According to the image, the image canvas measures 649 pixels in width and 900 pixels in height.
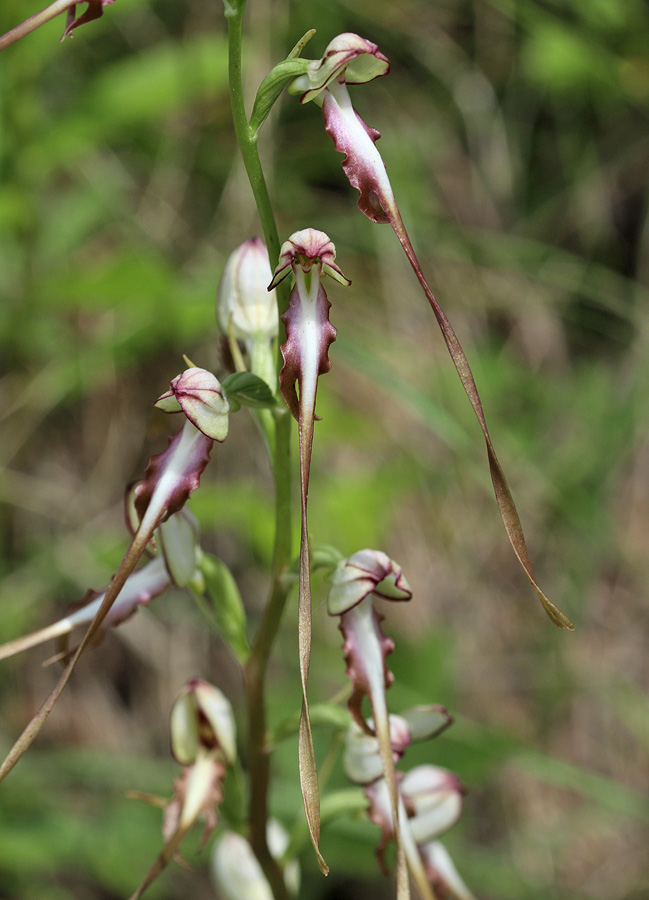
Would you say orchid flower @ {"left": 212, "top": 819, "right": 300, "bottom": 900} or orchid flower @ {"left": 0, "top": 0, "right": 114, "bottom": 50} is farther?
orchid flower @ {"left": 212, "top": 819, "right": 300, "bottom": 900}

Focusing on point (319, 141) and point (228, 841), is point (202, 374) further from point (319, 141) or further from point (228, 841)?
point (319, 141)

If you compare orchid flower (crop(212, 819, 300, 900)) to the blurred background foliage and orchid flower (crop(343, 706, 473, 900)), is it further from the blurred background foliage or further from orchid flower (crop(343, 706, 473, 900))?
the blurred background foliage

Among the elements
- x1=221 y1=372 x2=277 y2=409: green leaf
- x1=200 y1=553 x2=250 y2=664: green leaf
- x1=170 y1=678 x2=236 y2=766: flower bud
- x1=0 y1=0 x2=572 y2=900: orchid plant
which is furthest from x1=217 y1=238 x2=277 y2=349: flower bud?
x1=170 y1=678 x2=236 y2=766: flower bud

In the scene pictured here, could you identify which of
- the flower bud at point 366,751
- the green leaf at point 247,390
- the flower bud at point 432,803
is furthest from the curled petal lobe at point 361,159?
the flower bud at point 432,803

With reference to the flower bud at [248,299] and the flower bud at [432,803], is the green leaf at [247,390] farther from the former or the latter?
the flower bud at [432,803]

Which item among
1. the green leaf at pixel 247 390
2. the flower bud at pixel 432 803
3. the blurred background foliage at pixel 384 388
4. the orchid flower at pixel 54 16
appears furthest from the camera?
the blurred background foliage at pixel 384 388

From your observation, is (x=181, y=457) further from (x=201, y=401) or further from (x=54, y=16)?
(x=54, y=16)

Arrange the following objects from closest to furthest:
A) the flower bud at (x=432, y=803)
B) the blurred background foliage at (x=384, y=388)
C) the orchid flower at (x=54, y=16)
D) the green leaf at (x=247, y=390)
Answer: the orchid flower at (x=54, y=16) < the green leaf at (x=247, y=390) < the flower bud at (x=432, y=803) < the blurred background foliage at (x=384, y=388)
